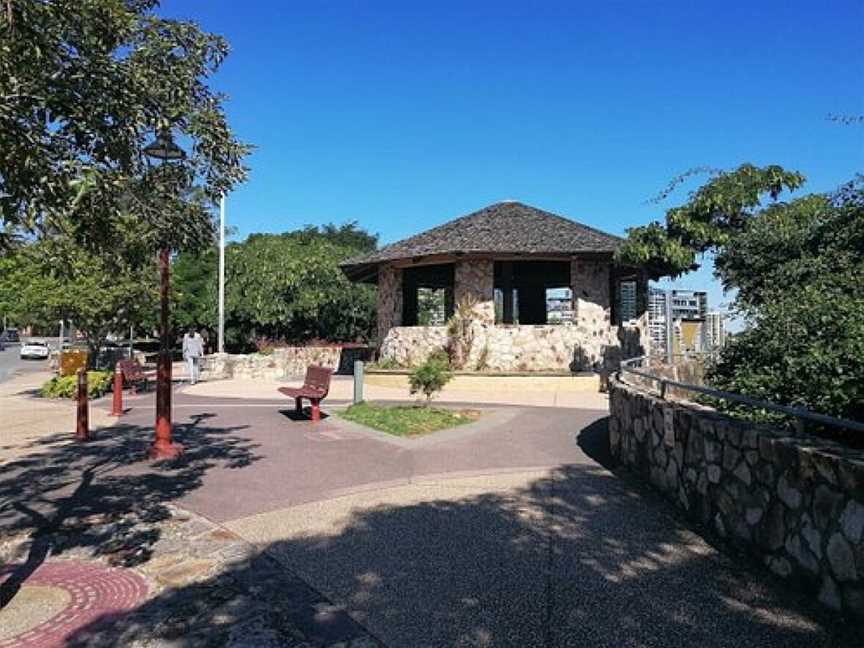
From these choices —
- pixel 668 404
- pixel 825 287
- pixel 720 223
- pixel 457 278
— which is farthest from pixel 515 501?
pixel 457 278

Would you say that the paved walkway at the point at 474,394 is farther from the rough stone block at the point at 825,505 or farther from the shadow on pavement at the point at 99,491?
the rough stone block at the point at 825,505

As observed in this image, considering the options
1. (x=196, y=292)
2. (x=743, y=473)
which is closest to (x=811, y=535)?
(x=743, y=473)

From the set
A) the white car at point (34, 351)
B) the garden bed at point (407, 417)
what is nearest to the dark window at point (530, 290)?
the garden bed at point (407, 417)

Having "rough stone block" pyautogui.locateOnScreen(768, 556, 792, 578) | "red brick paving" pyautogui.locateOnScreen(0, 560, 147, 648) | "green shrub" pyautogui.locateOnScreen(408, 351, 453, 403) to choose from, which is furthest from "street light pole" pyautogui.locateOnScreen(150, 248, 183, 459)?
"rough stone block" pyautogui.locateOnScreen(768, 556, 792, 578)

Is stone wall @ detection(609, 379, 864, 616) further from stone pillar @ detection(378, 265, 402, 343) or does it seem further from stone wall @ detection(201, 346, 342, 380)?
stone wall @ detection(201, 346, 342, 380)

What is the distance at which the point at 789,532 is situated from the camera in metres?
4.30

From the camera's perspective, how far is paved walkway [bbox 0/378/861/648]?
152 inches

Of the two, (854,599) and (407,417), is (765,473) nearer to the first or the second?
(854,599)

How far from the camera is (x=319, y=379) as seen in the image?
12477 millimetres

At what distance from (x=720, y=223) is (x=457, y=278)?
8278mm

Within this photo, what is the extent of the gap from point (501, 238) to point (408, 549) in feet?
55.8

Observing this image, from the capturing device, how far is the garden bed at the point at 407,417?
1093cm

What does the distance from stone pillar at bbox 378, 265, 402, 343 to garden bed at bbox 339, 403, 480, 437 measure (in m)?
9.74

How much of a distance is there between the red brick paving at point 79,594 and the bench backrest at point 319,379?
7184 millimetres
